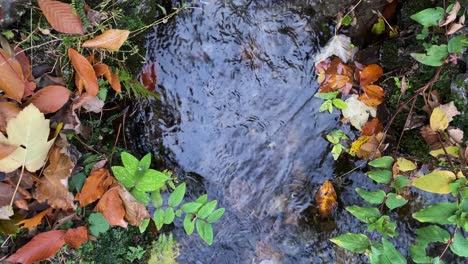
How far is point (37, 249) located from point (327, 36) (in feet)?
6.96

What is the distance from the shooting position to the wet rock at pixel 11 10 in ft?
7.20

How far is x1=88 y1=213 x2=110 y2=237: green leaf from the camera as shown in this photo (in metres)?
2.44

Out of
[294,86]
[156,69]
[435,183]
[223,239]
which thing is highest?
[156,69]

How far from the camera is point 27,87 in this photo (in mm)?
2219

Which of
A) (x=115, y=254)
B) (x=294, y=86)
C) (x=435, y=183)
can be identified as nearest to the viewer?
(x=435, y=183)

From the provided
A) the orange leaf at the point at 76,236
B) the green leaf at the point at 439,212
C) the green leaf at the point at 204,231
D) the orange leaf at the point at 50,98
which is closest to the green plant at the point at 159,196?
the green leaf at the point at 204,231

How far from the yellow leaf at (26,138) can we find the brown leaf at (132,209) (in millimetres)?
472

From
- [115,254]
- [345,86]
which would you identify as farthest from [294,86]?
[115,254]

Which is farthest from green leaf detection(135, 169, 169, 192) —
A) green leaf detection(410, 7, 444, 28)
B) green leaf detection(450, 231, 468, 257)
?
A: green leaf detection(410, 7, 444, 28)

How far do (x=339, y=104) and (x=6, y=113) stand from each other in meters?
1.92

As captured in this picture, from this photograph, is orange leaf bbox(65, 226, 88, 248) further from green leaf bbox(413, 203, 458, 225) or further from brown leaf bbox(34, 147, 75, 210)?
green leaf bbox(413, 203, 458, 225)

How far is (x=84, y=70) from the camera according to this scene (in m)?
2.30

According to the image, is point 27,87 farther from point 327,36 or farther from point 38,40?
point 327,36

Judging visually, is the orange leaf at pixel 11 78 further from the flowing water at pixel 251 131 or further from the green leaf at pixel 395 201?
the green leaf at pixel 395 201
